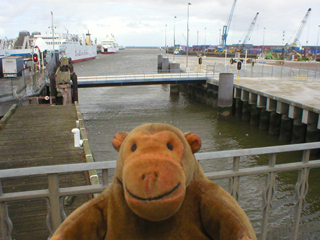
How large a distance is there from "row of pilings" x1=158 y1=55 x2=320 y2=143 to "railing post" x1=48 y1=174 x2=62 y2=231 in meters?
14.2

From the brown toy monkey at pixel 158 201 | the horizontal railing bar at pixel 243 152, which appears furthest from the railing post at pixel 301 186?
the brown toy monkey at pixel 158 201

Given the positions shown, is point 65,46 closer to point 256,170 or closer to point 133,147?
point 256,170

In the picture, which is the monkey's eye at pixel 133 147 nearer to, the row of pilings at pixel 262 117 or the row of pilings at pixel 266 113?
the row of pilings at pixel 266 113

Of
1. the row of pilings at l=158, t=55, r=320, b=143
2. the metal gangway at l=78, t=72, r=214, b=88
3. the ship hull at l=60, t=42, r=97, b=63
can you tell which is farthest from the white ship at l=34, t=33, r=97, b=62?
the row of pilings at l=158, t=55, r=320, b=143

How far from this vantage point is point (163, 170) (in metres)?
1.65

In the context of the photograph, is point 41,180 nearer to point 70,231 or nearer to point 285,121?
point 70,231

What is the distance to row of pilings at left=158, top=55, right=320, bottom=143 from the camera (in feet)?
49.8

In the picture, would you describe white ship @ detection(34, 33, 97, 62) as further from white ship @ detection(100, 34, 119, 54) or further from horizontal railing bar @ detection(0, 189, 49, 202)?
horizontal railing bar @ detection(0, 189, 49, 202)

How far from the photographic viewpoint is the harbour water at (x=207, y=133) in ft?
31.0

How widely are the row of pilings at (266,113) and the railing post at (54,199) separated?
14.2 m

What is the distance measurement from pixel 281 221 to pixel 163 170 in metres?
8.63

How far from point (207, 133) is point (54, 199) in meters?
16.7

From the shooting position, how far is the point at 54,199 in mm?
2523

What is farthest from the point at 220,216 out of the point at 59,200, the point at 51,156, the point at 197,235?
the point at 51,156
